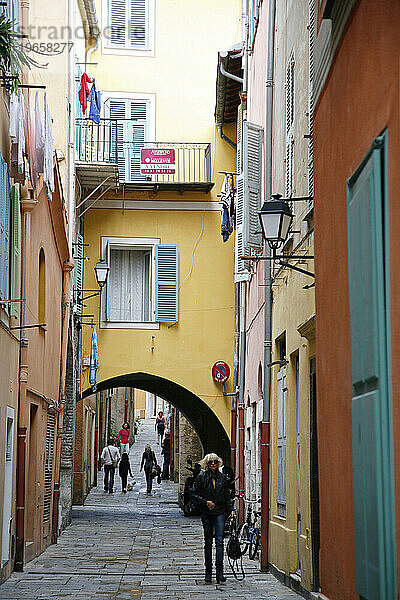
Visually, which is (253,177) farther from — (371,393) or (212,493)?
(371,393)

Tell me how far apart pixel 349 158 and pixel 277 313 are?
7.91m

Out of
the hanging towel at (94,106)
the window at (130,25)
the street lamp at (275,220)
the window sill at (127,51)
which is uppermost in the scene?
the window at (130,25)

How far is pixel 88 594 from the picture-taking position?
36.3 feet

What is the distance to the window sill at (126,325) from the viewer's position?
75.9 ft

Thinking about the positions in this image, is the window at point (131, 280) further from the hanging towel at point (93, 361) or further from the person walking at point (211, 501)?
the person walking at point (211, 501)

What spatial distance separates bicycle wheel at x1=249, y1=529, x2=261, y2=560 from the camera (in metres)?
15.0

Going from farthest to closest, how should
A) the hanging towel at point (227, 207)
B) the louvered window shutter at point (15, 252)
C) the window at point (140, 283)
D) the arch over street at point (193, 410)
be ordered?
the arch over street at point (193, 410) < the window at point (140, 283) < the hanging towel at point (227, 207) < the louvered window shutter at point (15, 252)

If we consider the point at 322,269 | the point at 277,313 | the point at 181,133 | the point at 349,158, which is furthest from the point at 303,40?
the point at 181,133

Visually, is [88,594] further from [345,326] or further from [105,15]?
[105,15]

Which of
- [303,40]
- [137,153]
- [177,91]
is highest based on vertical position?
[177,91]

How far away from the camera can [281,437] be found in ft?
43.7

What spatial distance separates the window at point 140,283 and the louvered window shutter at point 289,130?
1036cm

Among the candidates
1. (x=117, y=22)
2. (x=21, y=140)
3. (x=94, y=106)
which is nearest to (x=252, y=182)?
(x=21, y=140)

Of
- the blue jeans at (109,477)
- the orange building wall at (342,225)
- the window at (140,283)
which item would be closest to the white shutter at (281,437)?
the orange building wall at (342,225)
